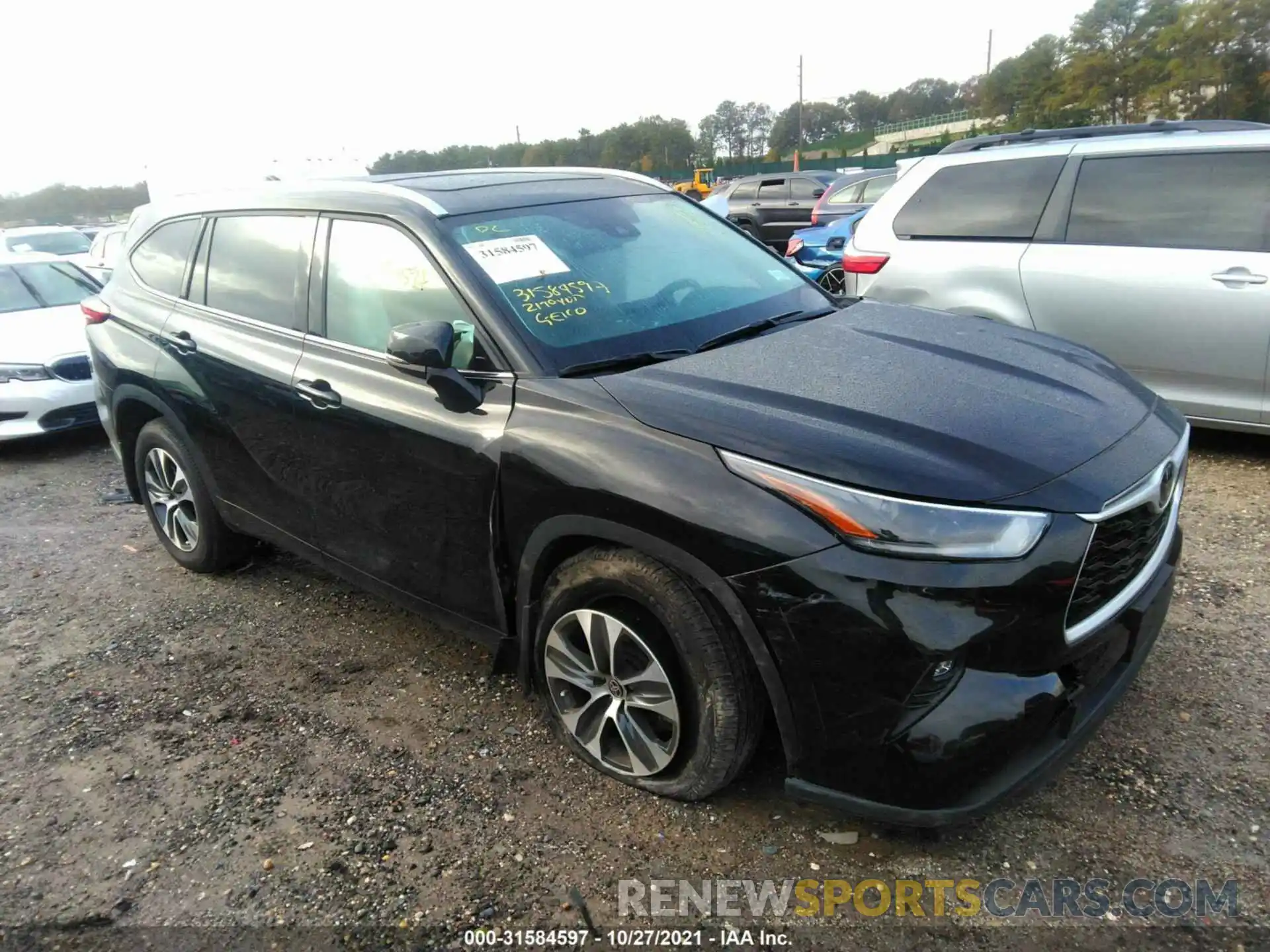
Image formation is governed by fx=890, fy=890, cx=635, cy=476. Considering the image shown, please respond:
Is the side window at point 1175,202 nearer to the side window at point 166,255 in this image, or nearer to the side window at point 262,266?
the side window at point 262,266

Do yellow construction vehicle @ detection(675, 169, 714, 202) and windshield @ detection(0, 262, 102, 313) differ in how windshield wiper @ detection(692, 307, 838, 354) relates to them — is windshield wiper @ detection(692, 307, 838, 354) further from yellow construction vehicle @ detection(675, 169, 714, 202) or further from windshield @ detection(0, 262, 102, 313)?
yellow construction vehicle @ detection(675, 169, 714, 202)

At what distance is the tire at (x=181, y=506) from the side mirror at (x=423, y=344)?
1.89 m

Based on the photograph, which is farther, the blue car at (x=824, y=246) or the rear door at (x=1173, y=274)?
the blue car at (x=824, y=246)

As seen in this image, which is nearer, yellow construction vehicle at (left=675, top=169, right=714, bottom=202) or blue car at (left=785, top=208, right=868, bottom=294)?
blue car at (left=785, top=208, right=868, bottom=294)

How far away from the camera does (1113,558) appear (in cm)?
225

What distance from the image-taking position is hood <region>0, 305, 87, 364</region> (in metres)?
7.01

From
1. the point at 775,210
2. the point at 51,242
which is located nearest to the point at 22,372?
the point at 51,242

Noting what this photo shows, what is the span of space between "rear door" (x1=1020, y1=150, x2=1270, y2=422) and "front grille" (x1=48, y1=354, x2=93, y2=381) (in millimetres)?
6971

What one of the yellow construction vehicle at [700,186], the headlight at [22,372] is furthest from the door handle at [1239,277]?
the yellow construction vehicle at [700,186]

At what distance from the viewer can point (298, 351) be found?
3.35 metres

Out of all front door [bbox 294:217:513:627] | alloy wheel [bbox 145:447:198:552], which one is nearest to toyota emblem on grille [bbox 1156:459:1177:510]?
front door [bbox 294:217:513:627]

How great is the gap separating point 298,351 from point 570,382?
1329mm

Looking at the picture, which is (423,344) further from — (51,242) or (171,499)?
(51,242)

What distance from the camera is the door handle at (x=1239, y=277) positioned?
4.52 metres
